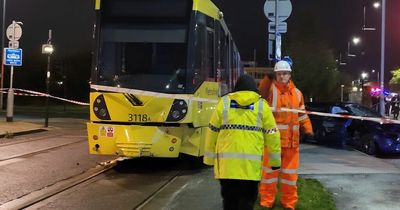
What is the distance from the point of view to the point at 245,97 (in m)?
5.37

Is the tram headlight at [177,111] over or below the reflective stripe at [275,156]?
over

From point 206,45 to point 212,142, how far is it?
6.14 meters

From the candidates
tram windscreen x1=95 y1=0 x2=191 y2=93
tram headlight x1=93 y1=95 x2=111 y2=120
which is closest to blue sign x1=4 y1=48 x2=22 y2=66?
tram windscreen x1=95 y1=0 x2=191 y2=93

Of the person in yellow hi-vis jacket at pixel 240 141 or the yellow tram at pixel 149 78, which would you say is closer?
the person in yellow hi-vis jacket at pixel 240 141

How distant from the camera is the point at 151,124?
10.7 meters

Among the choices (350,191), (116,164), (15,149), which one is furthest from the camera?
(15,149)

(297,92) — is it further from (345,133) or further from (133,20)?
(345,133)

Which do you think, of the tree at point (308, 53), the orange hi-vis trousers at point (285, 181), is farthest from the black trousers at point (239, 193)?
the tree at point (308, 53)

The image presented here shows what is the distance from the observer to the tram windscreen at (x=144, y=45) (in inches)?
429

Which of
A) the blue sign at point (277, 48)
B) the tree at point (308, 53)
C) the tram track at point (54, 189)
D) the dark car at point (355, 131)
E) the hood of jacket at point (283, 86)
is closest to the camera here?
the hood of jacket at point (283, 86)

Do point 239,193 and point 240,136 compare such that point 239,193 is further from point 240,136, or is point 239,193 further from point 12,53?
point 12,53

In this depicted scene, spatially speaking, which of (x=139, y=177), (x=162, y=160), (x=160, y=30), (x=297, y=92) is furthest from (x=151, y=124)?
(x=297, y=92)

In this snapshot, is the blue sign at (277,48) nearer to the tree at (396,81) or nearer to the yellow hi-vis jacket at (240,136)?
the yellow hi-vis jacket at (240,136)

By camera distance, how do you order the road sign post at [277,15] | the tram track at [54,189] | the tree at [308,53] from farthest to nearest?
the tree at [308,53] < the road sign post at [277,15] < the tram track at [54,189]
